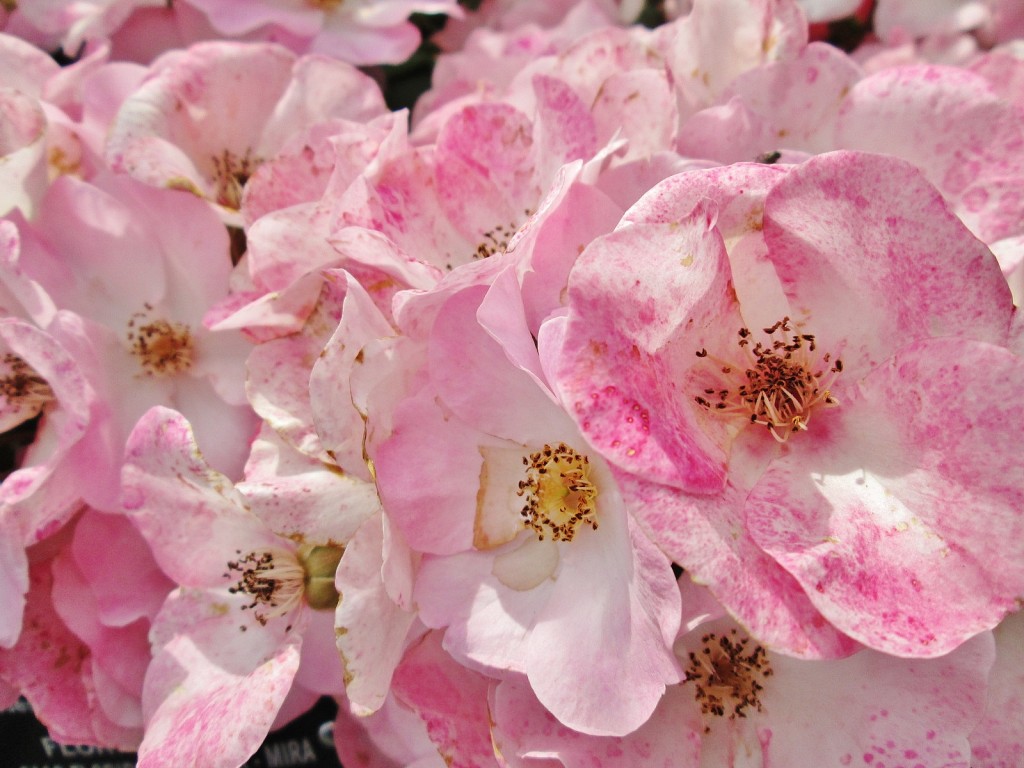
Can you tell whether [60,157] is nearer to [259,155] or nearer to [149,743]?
[259,155]

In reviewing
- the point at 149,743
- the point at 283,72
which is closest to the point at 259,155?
the point at 283,72

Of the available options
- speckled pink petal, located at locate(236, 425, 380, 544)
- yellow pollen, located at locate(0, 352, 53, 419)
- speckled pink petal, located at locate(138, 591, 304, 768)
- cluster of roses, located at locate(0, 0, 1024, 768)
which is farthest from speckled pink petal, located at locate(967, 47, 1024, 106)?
yellow pollen, located at locate(0, 352, 53, 419)

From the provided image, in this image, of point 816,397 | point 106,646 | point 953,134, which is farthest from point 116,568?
A: point 953,134

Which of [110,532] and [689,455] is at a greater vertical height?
[689,455]

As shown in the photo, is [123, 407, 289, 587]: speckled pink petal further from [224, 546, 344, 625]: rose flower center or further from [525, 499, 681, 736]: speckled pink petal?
[525, 499, 681, 736]: speckled pink petal

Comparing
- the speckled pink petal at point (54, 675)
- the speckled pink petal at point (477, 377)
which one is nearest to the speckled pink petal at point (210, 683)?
the speckled pink petal at point (54, 675)

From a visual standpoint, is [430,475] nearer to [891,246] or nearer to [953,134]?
[891,246]
